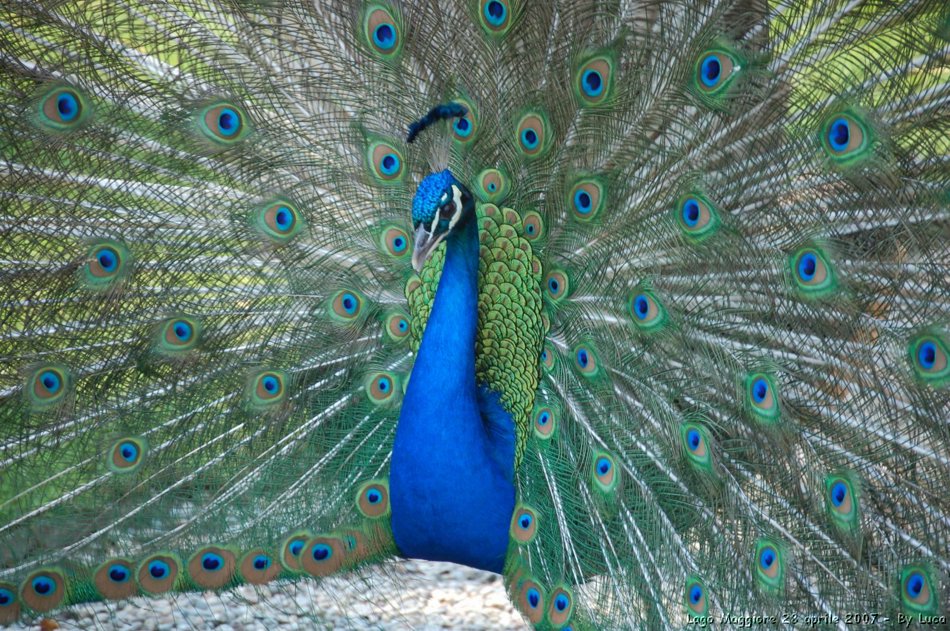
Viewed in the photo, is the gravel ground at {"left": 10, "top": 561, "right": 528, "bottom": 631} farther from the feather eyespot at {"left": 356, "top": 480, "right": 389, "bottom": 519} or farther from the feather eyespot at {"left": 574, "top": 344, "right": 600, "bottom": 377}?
the feather eyespot at {"left": 574, "top": 344, "right": 600, "bottom": 377}

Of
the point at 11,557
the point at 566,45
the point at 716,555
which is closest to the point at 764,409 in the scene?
the point at 716,555

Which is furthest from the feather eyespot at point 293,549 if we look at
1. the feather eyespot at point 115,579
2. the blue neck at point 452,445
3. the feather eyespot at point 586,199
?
the feather eyespot at point 586,199

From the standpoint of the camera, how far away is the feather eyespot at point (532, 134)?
2.37 meters

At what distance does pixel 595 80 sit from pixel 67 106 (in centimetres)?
138

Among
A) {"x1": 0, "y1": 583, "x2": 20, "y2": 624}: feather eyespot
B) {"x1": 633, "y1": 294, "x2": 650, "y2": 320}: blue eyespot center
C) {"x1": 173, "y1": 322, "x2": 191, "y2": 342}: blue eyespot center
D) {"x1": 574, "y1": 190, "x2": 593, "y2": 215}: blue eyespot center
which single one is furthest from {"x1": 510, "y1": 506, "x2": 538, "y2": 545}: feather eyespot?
{"x1": 0, "y1": 583, "x2": 20, "y2": 624}: feather eyespot

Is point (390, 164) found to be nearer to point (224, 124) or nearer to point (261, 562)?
point (224, 124)

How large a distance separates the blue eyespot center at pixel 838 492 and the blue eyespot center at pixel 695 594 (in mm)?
382

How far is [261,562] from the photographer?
243 centimetres

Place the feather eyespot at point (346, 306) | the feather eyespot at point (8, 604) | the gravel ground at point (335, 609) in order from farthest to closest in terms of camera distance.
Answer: the gravel ground at point (335, 609) → the feather eyespot at point (346, 306) → the feather eyespot at point (8, 604)

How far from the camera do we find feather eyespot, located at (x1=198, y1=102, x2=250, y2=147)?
2.35 metres

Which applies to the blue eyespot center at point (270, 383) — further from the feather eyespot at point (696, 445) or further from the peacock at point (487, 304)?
the feather eyespot at point (696, 445)

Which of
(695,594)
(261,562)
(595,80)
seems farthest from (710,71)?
(261,562)

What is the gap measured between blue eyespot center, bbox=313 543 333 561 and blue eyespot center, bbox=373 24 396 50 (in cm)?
141

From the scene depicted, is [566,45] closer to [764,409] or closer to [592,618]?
[764,409]
